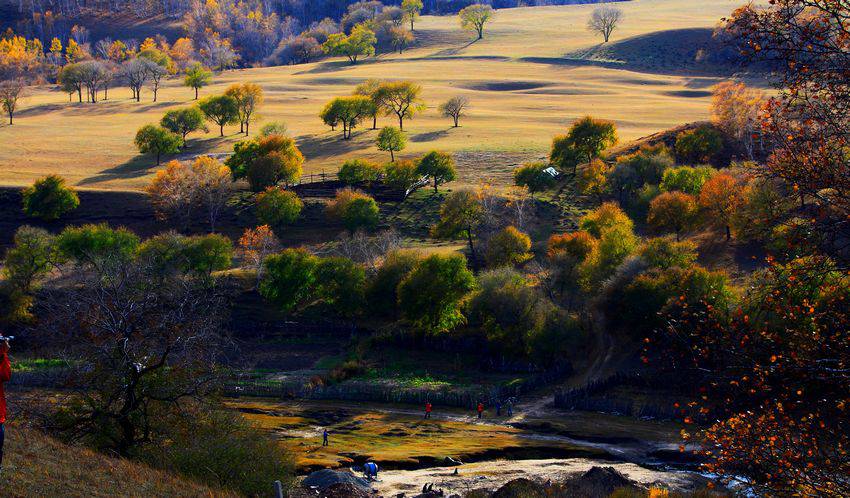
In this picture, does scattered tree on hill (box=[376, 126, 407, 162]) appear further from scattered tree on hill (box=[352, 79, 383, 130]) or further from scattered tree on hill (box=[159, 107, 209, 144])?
scattered tree on hill (box=[159, 107, 209, 144])

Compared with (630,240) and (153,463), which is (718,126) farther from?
(153,463)

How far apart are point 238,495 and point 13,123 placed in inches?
4738

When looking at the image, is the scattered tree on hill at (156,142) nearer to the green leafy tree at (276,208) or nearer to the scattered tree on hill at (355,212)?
the green leafy tree at (276,208)

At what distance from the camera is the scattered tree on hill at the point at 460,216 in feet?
243

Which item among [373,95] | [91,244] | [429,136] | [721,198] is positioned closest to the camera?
[721,198]

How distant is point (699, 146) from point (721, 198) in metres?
23.6

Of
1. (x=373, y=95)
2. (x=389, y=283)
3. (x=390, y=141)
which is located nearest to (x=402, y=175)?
(x=390, y=141)

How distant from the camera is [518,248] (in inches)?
2739

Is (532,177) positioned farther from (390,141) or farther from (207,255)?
(207,255)

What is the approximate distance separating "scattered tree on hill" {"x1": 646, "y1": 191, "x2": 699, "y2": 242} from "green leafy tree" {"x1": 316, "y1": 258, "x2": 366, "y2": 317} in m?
24.8

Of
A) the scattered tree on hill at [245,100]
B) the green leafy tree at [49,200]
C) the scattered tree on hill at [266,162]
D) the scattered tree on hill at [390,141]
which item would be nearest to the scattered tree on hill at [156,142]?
the scattered tree on hill at [266,162]

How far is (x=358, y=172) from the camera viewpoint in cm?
9088

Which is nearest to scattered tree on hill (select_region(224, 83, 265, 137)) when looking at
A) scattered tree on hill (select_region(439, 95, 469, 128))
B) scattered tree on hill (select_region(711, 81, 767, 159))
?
scattered tree on hill (select_region(439, 95, 469, 128))

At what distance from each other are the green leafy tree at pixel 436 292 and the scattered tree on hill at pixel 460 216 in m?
9.89
